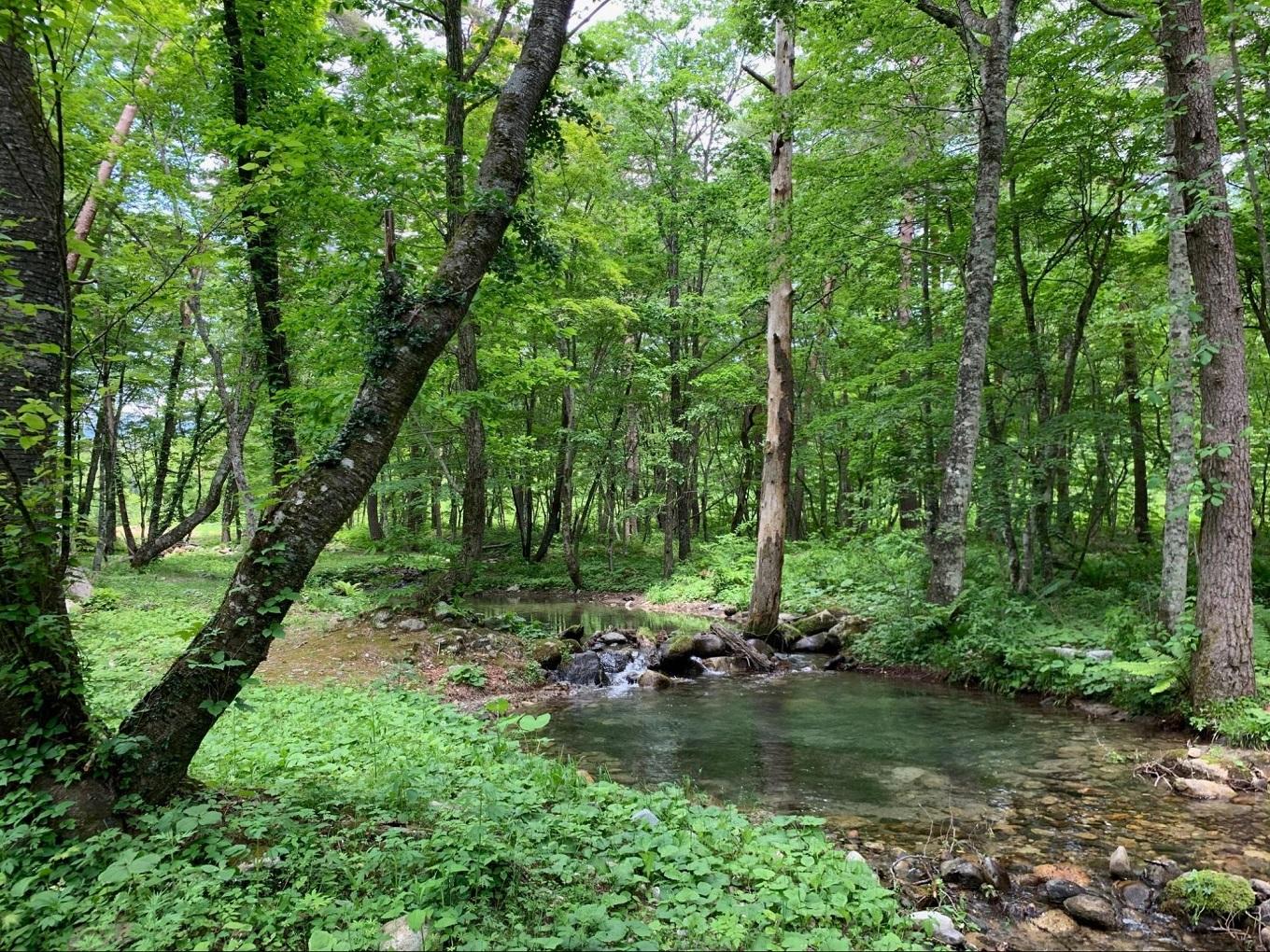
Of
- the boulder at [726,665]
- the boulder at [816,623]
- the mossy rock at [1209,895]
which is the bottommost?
the boulder at [726,665]

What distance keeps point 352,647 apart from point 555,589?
1161 cm

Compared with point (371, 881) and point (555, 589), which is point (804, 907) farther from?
point (555, 589)

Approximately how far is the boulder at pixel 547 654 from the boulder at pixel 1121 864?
7.79m

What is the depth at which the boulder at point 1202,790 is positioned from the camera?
5.21 meters

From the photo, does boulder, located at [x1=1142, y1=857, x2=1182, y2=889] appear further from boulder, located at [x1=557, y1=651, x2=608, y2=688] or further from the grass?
boulder, located at [x1=557, y1=651, x2=608, y2=688]

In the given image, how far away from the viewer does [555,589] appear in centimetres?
2153


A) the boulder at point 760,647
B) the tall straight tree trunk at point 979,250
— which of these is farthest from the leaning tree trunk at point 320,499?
the boulder at point 760,647

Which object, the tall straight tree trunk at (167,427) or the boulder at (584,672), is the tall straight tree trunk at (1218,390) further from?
the tall straight tree trunk at (167,427)

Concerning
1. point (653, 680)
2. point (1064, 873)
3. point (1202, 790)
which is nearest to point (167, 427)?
point (653, 680)

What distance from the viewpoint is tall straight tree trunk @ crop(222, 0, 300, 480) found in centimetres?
931

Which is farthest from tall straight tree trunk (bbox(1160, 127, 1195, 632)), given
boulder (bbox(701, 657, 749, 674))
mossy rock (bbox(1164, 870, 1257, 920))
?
boulder (bbox(701, 657, 749, 674))

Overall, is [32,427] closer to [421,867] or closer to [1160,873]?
[421,867]

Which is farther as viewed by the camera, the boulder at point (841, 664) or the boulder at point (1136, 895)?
the boulder at point (841, 664)

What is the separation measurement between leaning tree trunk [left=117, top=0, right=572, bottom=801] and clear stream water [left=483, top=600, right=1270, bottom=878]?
3.79 meters
